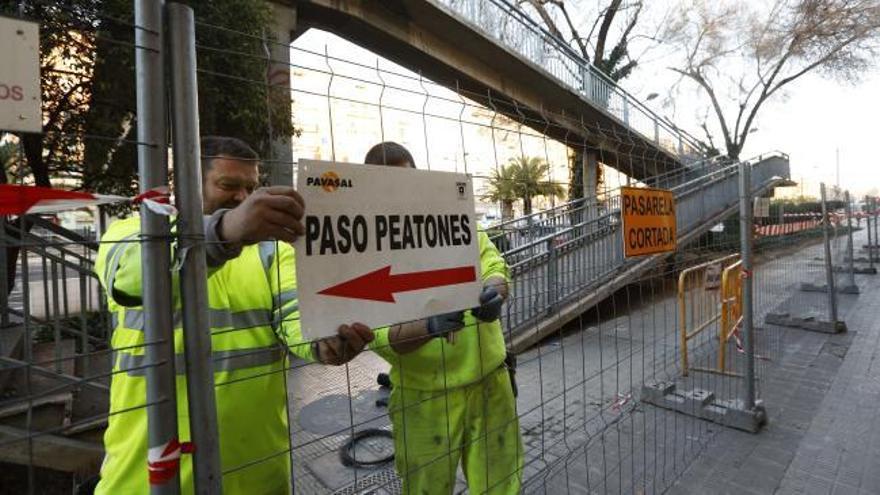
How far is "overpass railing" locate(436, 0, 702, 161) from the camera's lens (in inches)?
488

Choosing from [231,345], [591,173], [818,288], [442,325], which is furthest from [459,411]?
[818,288]

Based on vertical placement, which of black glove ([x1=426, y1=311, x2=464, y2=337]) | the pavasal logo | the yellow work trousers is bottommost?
the yellow work trousers

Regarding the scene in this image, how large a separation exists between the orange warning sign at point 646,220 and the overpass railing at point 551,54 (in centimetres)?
879

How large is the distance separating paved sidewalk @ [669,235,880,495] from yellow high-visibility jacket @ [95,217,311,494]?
109 inches

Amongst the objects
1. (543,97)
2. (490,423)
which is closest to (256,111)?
(490,423)

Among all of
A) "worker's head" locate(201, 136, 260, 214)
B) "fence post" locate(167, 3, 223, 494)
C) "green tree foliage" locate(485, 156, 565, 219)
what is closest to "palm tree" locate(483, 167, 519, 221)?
"green tree foliage" locate(485, 156, 565, 219)

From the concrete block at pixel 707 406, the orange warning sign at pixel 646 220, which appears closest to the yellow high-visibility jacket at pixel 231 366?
the orange warning sign at pixel 646 220

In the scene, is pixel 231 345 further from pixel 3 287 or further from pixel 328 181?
pixel 3 287

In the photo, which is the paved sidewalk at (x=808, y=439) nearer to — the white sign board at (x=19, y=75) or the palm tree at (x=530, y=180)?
the palm tree at (x=530, y=180)

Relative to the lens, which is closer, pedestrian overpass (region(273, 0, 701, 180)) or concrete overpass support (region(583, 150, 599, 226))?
concrete overpass support (region(583, 150, 599, 226))

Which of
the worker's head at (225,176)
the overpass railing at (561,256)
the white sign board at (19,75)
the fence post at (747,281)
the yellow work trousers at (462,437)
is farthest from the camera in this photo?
the overpass railing at (561,256)

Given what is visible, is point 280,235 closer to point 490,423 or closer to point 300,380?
point 490,423

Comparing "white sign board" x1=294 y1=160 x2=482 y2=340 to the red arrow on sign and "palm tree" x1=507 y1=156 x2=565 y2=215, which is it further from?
"palm tree" x1=507 y1=156 x2=565 y2=215

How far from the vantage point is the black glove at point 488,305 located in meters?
1.83
